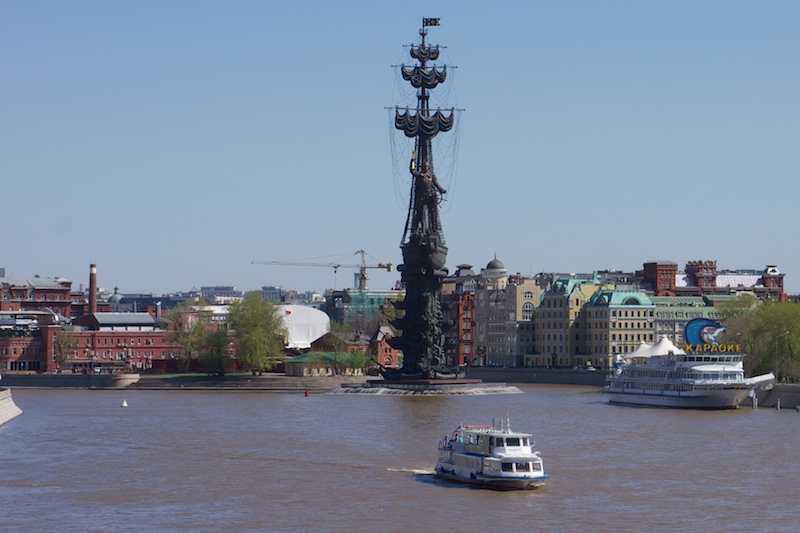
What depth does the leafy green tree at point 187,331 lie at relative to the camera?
175750mm

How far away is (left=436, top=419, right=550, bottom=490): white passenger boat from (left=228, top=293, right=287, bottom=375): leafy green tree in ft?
342

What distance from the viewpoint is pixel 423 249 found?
148 metres

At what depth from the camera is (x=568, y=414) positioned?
107m

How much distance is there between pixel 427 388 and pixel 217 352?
32.7 m

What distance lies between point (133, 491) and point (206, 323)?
121m

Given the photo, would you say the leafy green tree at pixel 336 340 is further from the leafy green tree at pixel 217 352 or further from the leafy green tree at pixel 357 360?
the leafy green tree at pixel 217 352

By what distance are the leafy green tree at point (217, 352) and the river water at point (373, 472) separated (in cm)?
5372

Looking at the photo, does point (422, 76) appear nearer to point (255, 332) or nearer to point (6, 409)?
point (255, 332)

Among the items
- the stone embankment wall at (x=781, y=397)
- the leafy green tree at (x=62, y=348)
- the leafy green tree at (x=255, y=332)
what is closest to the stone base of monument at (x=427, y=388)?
the leafy green tree at (x=255, y=332)

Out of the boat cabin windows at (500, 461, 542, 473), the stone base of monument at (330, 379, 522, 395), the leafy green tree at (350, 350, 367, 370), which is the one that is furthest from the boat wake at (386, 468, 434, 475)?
the leafy green tree at (350, 350, 367, 370)

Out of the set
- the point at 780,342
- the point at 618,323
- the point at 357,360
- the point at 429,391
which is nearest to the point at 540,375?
the point at 618,323

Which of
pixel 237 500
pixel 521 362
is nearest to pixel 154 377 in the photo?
pixel 521 362

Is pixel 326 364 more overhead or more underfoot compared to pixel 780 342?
more underfoot

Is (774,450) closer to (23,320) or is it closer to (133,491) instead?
(133,491)
